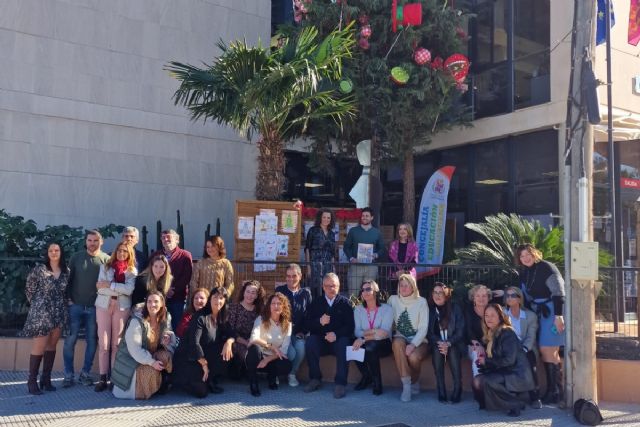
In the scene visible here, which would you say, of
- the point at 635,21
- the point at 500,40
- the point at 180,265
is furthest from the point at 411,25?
the point at 180,265

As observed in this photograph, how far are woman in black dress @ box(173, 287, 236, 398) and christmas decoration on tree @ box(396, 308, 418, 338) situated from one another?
1.94 metres

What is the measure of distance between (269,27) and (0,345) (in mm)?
9383

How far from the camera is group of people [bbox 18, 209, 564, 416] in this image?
6.31 m

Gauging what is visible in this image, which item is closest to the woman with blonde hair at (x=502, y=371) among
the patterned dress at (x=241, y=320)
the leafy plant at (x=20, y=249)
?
the patterned dress at (x=241, y=320)

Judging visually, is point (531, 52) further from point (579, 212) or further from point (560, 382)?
point (560, 382)

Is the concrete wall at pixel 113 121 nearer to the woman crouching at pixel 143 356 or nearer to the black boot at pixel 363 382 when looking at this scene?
the woman crouching at pixel 143 356

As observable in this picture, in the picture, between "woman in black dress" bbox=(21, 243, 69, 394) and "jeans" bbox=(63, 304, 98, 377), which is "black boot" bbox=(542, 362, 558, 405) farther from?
"woman in black dress" bbox=(21, 243, 69, 394)

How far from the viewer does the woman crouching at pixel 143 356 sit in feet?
20.7

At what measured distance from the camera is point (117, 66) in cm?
1200

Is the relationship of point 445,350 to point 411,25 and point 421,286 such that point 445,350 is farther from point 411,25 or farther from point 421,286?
point 411,25

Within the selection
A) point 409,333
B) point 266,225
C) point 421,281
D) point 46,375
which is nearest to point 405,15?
point 266,225

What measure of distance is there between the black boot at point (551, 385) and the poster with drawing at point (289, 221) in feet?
15.2

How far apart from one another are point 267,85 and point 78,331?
14.3 feet

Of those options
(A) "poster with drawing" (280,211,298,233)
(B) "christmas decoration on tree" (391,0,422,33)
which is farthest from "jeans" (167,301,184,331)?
(B) "christmas decoration on tree" (391,0,422,33)
